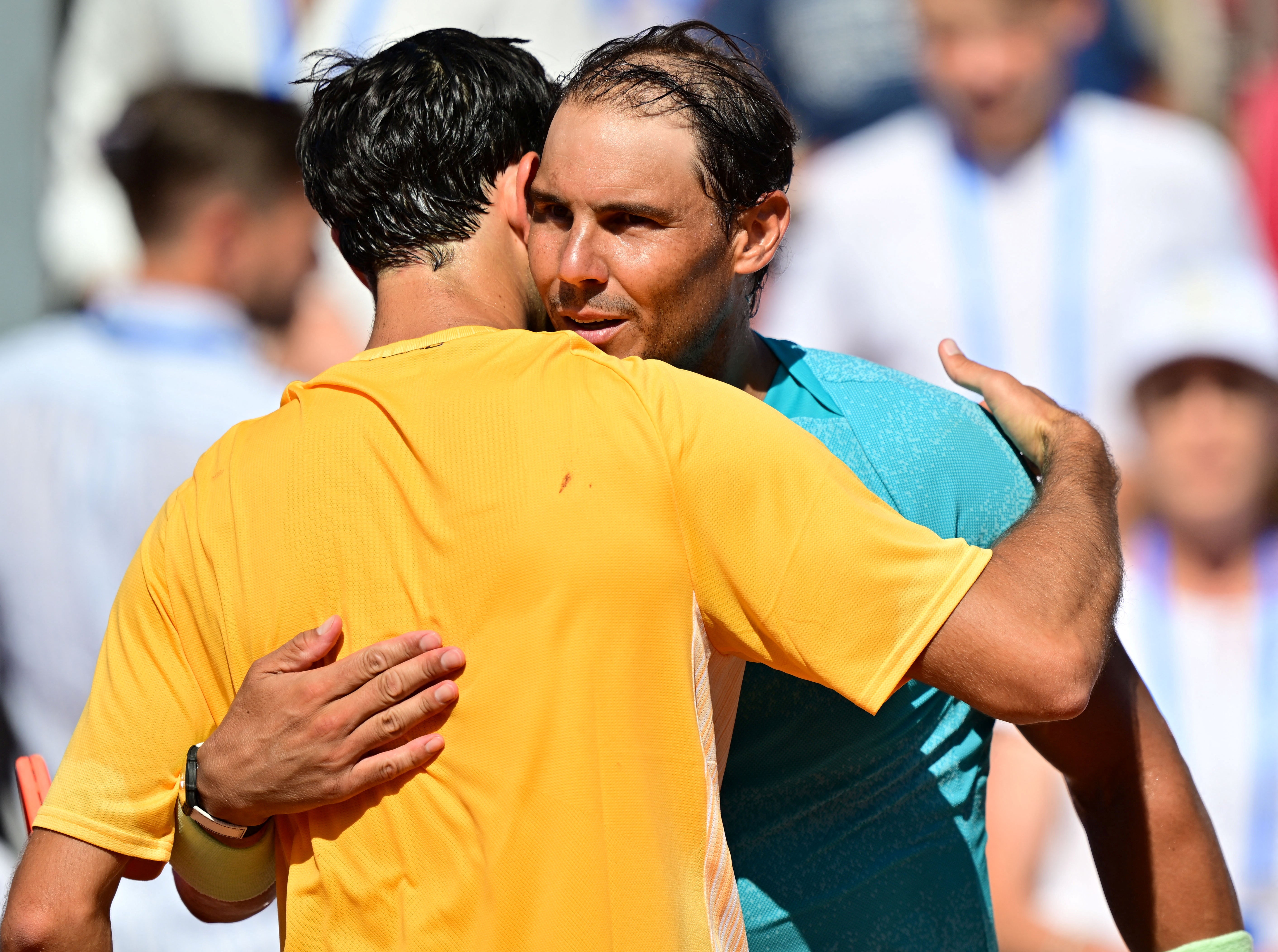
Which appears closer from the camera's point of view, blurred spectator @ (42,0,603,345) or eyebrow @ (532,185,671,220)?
eyebrow @ (532,185,671,220)

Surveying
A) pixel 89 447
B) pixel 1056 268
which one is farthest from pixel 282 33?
pixel 1056 268

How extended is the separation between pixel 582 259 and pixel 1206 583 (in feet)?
9.47

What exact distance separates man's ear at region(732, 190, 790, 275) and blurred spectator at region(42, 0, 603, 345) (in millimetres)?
2283

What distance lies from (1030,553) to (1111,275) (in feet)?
8.81

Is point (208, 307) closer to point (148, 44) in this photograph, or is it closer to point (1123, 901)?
point (148, 44)

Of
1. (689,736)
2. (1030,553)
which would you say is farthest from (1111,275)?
(689,736)

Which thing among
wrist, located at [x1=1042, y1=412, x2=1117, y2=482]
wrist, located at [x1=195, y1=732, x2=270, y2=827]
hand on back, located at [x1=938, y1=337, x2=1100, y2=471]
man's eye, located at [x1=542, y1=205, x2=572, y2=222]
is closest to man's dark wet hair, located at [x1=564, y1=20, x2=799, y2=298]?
man's eye, located at [x1=542, y1=205, x2=572, y2=222]

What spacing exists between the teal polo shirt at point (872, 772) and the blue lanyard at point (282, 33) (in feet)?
8.76

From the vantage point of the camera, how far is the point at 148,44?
387 centimetres

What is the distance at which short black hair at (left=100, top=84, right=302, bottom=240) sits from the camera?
12.6 feet

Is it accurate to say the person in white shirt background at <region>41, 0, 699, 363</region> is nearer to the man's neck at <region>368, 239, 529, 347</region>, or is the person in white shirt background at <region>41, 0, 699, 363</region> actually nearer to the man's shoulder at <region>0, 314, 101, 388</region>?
the man's shoulder at <region>0, 314, 101, 388</region>

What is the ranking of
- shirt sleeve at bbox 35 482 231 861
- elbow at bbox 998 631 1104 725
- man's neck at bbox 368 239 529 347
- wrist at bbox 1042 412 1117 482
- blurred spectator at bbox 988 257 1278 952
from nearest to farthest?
elbow at bbox 998 631 1104 725 → shirt sleeve at bbox 35 482 231 861 → man's neck at bbox 368 239 529 347 → wrist at bbox 1042 412 1117 482 → blurred spectator at bbox 988 257 1278 952

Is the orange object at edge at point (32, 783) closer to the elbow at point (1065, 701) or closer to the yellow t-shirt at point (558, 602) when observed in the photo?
the yellow t-shirt at point (558, 602)

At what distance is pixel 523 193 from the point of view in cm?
161
